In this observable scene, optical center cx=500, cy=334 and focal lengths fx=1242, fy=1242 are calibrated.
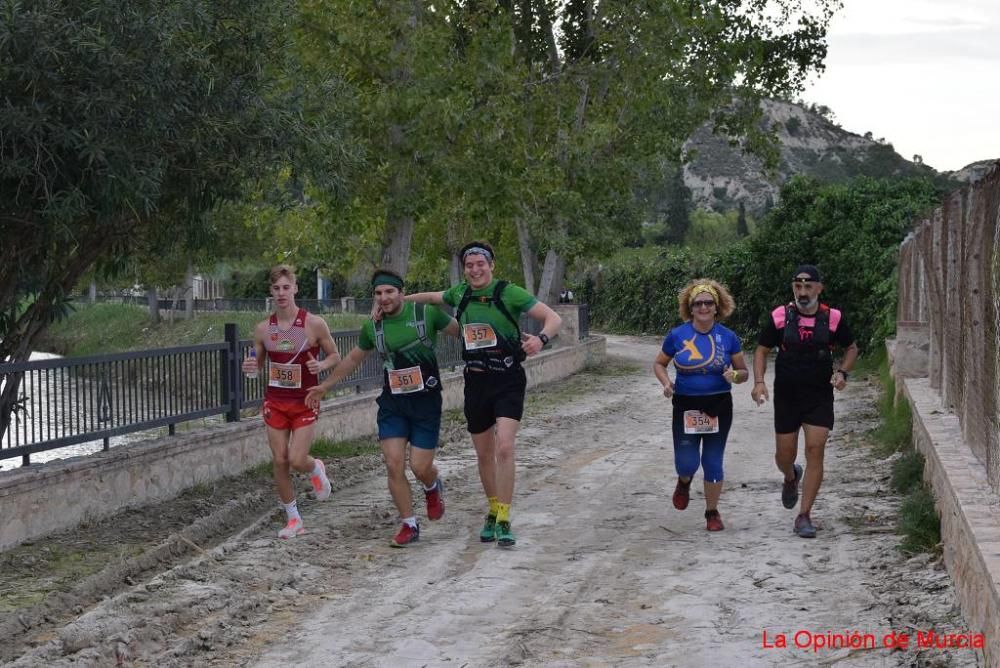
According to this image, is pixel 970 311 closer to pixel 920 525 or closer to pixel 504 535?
pixel 920 525

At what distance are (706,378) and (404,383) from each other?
7.19 feet

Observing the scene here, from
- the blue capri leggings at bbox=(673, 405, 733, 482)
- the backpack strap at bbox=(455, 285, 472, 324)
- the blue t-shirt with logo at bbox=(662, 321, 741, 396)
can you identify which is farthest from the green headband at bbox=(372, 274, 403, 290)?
the blue capri leggings at bbox=(673, 405, 733, 482)

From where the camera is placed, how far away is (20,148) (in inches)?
350

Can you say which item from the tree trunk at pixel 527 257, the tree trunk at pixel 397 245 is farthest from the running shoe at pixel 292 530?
the tree trunk at pixel 527 257

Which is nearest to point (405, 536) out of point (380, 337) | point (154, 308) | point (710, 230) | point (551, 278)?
point (380, 337)

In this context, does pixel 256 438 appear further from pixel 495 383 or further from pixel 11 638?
pixel 11 638

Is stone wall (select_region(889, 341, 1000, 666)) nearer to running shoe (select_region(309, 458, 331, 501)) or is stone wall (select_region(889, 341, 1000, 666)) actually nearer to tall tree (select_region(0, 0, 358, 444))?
running shoe (select_region(309, 458, 331, 501))

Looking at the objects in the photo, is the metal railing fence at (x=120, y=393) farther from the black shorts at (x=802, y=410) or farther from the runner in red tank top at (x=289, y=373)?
the black shorts at (x=802, y=410)

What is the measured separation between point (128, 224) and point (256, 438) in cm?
249

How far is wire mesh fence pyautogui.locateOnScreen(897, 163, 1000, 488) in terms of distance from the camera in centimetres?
742

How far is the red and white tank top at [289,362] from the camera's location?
8.98 m

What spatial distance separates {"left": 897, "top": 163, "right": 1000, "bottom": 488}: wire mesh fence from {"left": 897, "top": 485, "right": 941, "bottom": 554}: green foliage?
21.2 inches

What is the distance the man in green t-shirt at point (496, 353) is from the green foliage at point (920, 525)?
104 inches

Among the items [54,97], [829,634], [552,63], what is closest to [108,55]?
[54,97]
